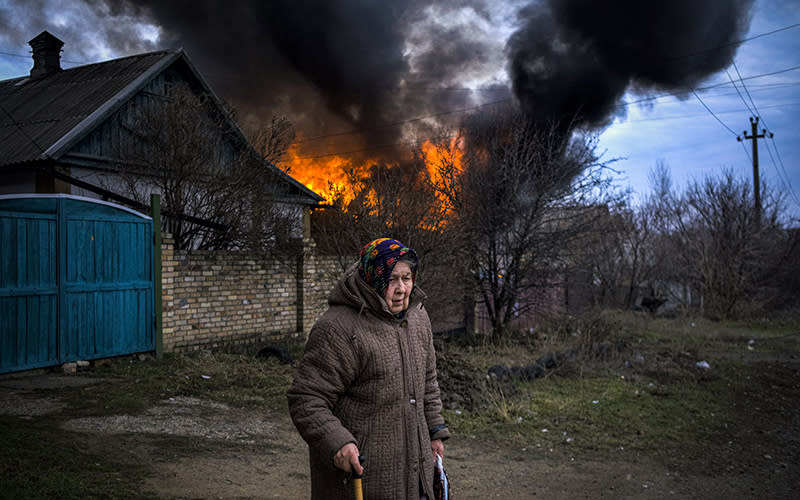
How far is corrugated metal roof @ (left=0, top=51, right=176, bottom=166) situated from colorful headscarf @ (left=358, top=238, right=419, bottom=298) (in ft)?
33.1

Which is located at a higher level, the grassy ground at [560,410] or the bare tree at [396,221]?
the bare tree at [396,221]

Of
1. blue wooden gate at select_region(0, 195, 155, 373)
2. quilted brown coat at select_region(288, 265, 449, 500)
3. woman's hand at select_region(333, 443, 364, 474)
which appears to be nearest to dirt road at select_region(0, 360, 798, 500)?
blue wooden gate at select_region(0, 195, 155, 373)

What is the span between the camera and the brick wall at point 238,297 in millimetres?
9027

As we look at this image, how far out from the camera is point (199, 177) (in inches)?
405

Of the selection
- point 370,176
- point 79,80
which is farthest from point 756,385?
point 79,80

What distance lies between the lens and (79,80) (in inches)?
545

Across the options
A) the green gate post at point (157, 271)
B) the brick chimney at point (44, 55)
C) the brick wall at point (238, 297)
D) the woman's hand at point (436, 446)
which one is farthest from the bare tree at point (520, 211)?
the brick chimney at point (44, 55)

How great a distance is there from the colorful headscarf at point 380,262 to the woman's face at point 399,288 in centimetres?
3

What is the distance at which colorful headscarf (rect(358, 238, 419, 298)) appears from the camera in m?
2.57

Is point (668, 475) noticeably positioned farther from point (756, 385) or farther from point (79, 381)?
point (79, 381)

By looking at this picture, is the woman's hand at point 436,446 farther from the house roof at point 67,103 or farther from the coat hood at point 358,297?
the house roof at point 67,103

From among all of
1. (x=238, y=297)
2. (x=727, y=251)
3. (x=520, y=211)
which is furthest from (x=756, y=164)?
(x=238, y=297)

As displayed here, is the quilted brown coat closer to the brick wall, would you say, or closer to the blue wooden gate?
the blue wooden gate

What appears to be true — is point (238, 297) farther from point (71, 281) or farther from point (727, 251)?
point (727, 251)
